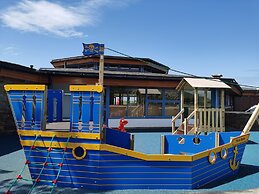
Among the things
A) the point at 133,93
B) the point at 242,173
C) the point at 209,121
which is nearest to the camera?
the point at 242,173

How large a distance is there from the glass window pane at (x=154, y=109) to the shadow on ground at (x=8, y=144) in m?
9.20

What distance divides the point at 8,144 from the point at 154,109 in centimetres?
1012

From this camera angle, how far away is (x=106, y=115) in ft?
54.0

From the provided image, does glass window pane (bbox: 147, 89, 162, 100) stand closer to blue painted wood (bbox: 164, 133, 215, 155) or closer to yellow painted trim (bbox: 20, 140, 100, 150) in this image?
blue painted wood (bbox: 164, 133, 215, 155)

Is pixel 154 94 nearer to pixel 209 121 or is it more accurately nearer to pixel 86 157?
pixel 209 121

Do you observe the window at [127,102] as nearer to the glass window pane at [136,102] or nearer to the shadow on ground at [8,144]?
the glass window pane at [136,102]

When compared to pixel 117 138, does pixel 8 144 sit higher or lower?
lower

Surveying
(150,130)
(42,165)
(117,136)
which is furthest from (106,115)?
(42,165)

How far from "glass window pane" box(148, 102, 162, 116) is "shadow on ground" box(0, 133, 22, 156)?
920 cm

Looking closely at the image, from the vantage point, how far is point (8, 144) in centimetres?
1107

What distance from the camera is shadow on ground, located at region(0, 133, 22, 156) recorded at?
32.0 feet

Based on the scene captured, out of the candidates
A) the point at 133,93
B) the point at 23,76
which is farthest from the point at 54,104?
the point at 133,93

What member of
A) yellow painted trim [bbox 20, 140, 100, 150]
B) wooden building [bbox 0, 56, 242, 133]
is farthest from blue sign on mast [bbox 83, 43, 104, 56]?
wooden building [bbox 0, 56, 242, 133]

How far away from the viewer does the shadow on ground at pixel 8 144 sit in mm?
9758
